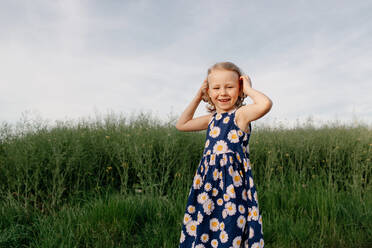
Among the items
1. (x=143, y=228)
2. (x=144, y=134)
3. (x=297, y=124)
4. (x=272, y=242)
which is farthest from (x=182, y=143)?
(x=297, y=124)

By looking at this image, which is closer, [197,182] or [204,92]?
[197,182]

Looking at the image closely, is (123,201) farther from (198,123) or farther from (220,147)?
(220,147)

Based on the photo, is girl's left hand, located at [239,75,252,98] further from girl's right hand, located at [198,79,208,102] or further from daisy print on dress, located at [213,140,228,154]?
daisy print on dress, located at [213,140,228,154]

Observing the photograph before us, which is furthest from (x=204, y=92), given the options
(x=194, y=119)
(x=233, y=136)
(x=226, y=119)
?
(x=233, y=136)

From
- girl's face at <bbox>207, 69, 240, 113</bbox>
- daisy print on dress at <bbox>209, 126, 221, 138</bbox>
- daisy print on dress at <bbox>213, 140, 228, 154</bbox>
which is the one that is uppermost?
girl's face at <bbox>207, 69, 240, 113</bbox>

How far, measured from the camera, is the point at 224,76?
2.43 meters

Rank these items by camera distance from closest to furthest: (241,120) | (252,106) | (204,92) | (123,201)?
1. (252,106)
2. (241,120)
3. (204,92)
4. (123,201)

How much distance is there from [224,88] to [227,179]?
0.68 m

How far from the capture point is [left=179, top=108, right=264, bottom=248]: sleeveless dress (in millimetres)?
2305

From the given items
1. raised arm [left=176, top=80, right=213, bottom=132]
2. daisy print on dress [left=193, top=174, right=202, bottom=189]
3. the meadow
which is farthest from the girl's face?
the meadow

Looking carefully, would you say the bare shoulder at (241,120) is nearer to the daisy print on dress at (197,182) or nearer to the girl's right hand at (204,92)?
the girl's right hand at (204,92)

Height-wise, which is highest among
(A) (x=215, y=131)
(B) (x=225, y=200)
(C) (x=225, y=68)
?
(C) (x=225, y=68)

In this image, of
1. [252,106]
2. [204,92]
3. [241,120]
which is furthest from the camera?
[204,92]

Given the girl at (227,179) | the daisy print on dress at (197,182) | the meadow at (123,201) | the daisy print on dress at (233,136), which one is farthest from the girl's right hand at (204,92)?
the meadow at (123,201)
